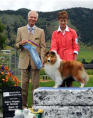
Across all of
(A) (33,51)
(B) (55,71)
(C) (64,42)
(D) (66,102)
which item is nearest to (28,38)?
(A) (33,51)

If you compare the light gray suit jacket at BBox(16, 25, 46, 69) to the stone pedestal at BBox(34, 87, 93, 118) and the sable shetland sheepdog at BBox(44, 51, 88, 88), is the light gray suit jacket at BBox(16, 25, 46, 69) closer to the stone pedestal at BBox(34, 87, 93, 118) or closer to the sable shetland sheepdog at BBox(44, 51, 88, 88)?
the sable shetland sheepdog at BBox(44, 51, 88, 88)

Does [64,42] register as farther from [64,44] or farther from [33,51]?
A: [33,51]

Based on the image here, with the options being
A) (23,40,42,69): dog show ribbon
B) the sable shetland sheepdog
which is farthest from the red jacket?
(23,40,42,69): dog show ribbon

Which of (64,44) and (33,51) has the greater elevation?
(64,44)

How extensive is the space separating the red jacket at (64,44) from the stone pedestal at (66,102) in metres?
0.74

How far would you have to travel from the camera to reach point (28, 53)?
6645 mm

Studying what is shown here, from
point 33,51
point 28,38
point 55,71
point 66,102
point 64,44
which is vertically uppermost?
point 28,38

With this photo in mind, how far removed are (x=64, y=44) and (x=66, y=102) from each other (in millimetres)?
1080

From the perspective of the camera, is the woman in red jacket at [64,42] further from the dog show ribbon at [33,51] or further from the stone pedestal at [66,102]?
the dog show ribbon at [33,51]

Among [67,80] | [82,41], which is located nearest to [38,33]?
[67,80]

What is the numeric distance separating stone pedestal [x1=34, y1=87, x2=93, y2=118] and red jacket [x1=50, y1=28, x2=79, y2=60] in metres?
0.74

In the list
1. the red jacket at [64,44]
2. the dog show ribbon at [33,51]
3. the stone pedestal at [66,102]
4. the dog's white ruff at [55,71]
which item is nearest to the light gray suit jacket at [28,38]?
the dog show ribbon at [33,51]

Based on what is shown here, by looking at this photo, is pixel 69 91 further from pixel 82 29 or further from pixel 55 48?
Answer: pixel 82 29

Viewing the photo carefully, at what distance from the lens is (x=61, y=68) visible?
5.46 meters
